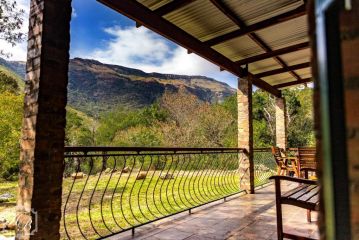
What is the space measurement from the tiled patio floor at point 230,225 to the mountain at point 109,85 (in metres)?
30.2

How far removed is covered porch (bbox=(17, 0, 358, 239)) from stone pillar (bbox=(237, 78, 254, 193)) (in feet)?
0.07

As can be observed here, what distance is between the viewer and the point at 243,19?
3998mm

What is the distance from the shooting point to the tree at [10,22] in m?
7.06

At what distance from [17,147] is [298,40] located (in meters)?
10.1

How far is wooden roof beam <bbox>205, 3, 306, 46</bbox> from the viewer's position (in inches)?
144

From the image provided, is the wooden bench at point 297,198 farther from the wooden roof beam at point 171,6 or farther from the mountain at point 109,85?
the mountain at point 109,85

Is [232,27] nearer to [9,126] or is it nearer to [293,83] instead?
[293,83]

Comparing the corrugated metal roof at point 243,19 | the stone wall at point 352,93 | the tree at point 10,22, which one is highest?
the tree at point 10,22

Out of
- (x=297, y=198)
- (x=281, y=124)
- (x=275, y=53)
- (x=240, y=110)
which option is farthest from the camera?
(x=281, y=124)

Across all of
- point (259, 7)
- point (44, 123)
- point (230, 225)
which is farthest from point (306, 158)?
point (44, 123)

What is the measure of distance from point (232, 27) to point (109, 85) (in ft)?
126

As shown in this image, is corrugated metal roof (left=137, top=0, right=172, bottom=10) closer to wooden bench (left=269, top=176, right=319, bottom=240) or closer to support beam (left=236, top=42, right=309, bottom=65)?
wooden bench (left=269, top=176, right=319, bottom=240)

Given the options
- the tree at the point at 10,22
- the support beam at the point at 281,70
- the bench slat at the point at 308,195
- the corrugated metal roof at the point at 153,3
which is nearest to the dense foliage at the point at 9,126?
the tree at the point at 10,22

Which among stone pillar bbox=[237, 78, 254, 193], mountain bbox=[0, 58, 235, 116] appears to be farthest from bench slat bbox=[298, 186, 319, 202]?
mountain bbox=[0, 58, 235, 116]
